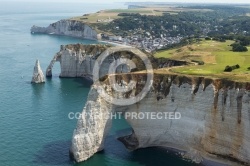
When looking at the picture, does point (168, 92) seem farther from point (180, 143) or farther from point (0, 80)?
point (0, 80)

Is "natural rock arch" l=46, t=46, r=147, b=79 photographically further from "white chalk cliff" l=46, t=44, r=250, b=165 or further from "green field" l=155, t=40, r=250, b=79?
"white chalk cliff" l=46, t=44, r=250, b=165

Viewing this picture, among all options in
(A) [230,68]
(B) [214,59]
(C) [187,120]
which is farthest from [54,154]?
(B) [214,59]

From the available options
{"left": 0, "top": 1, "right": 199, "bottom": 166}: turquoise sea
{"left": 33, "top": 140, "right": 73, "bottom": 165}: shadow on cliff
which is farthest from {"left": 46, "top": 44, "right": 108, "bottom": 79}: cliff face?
{"left": 33, "top": 140, "right": 73, "bottom": 165}: shadow on cliff

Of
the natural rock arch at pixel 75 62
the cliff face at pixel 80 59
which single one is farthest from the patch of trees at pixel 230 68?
the natural rock arch at pixel 75 62

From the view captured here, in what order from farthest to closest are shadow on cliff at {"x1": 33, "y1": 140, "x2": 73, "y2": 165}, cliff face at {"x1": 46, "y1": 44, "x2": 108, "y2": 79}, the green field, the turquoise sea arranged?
cliff face at {"x1": 46, "y1": 44, "x2": 108, "y2": 79}
the green field
the turquoise sea
shadow on cliff at {"x1": 33, "y1": 140, "x2": 73, "y2": 165}

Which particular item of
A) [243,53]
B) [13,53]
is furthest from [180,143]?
[13,53]

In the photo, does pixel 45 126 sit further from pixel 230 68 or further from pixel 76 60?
pixel 76 60

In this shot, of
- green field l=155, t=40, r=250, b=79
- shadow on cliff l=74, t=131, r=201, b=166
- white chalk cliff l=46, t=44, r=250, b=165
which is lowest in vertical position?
shadow on cliff l=74, t=131, r=201, b=166
